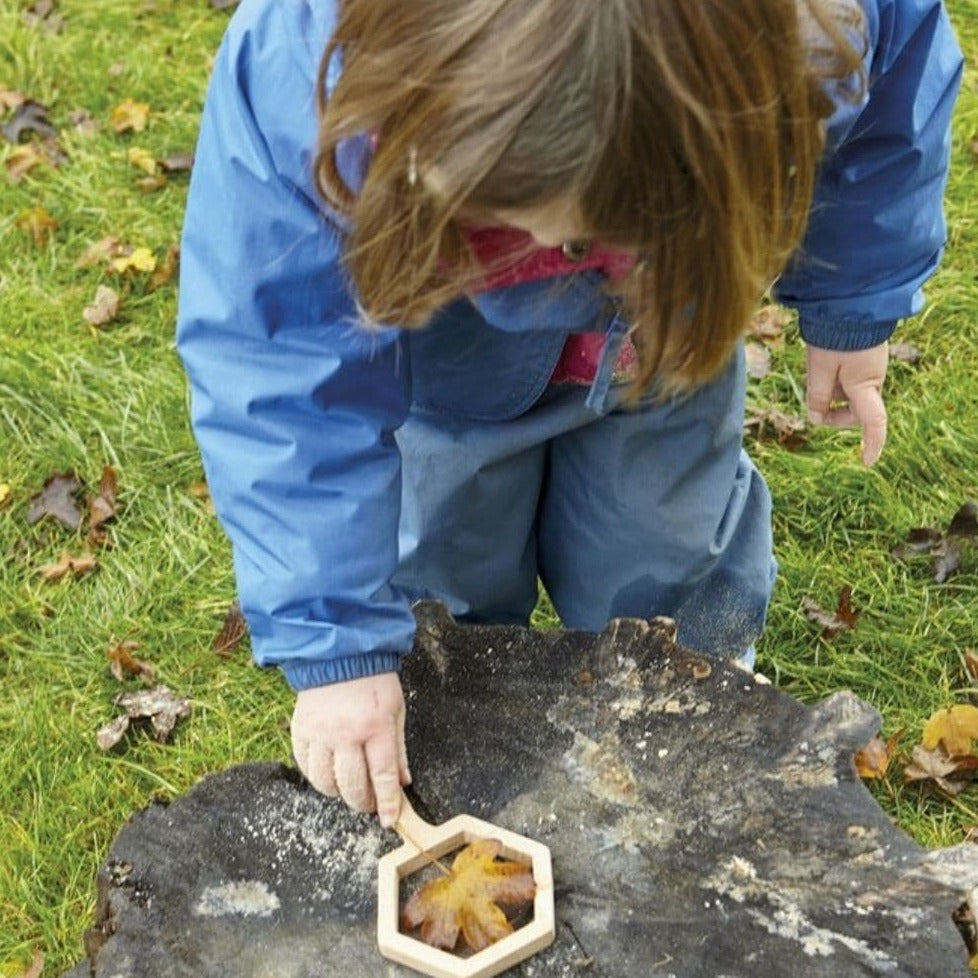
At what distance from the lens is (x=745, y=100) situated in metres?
1.28

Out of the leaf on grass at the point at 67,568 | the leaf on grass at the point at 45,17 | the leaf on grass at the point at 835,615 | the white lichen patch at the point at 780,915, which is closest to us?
the white lichen patch at the point at 780,915

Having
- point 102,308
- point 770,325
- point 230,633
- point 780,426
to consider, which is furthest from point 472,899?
point 102,308

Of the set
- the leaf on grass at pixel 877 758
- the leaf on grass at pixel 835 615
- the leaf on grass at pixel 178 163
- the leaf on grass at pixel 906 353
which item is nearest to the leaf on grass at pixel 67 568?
the leaf on grass at pixel 178 163

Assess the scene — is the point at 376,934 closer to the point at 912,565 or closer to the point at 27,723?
the point at 27,723

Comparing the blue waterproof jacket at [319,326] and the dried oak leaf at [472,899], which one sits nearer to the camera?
the blue waterproof jacket at [319,326]

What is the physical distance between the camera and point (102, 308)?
12.0 feet

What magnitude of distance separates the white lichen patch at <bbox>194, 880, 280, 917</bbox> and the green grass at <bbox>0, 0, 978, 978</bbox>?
0.56 metres

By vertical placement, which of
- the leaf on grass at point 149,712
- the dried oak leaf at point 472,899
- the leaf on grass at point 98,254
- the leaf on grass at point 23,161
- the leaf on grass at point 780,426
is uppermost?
the dried oak leaf at point 472,899

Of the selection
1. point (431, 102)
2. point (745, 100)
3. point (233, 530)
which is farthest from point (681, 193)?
point (233, 530)

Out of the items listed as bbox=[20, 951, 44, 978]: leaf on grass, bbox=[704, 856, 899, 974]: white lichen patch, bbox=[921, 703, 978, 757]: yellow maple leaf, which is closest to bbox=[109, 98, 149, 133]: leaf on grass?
bbox=[20, 951, 44, 978]: leaf on grass

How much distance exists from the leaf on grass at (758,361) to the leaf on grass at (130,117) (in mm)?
1897

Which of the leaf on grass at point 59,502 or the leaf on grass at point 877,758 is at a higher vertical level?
the leaf on grass at point 59,502

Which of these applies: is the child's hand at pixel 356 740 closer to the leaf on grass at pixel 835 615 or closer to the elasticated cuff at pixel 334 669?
the elasticated cuff at pixel 334 669

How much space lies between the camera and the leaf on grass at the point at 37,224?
3.87 m
